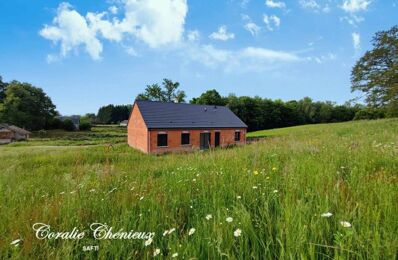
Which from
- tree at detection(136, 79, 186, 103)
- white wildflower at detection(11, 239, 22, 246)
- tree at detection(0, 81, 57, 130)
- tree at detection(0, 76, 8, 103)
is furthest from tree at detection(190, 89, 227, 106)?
white wildflower at detection(11, 239, 22, 246)

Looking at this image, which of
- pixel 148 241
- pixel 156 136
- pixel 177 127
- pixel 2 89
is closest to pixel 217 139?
pixel 177 127

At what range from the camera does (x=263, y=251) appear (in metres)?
1.67

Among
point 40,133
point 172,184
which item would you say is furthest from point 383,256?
point 40,133

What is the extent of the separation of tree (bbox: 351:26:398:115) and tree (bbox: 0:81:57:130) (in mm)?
70975

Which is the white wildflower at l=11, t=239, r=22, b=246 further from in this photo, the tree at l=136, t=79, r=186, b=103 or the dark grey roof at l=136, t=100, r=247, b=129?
the tree at l=136, t=79, r=186, b=103

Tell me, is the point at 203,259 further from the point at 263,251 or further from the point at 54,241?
the point at 54,241

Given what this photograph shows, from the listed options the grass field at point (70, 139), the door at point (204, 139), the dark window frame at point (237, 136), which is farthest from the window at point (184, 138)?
the grass field at point (70, 139)

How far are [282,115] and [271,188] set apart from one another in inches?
2910

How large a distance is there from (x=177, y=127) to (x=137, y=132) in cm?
563

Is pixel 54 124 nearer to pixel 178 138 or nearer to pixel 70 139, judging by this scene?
pixel 70 139

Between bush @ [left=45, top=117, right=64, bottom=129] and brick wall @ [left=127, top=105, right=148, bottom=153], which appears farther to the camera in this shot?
bush @ [left=45, top=117, right=64, bottom=129]

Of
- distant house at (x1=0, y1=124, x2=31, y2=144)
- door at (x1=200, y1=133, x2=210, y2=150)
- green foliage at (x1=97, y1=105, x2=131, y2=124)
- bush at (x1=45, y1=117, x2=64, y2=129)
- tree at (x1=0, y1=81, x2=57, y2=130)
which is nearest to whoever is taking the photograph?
door at (x1=200, y1=133, x2=210, y2=150)

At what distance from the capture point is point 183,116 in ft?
95.6

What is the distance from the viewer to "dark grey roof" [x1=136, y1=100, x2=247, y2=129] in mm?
26406
